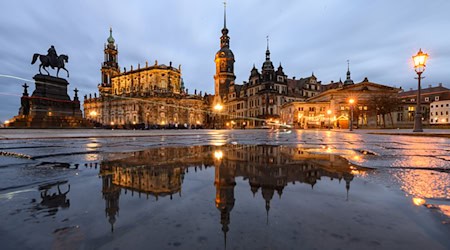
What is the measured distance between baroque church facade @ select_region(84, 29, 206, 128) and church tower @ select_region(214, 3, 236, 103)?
8.56 meters

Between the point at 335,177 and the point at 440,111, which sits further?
the point at 440,111

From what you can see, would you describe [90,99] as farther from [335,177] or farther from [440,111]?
[440,111]

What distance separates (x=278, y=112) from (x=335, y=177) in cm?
5822

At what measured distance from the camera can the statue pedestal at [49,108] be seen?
2505 centimetres

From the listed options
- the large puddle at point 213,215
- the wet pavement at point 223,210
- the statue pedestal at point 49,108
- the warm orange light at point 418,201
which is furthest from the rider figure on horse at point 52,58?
the warm orange light at point 418,201

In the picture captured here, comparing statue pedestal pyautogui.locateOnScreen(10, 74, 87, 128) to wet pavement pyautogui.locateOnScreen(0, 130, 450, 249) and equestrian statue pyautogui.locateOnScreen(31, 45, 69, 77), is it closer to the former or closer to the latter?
equestrian statue pyautogui.locateOnScreen(31, 45, 69, 77)

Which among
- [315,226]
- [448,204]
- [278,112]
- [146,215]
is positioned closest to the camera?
[315,226]

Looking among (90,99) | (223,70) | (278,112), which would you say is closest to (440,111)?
(278,112)

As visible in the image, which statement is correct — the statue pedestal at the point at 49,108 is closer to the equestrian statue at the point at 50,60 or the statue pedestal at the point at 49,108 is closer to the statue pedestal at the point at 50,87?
the statue pedestal at the point at 50,87

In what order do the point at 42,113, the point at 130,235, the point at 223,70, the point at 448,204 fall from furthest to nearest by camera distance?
the point at 223,70 → the point at 42,113 → the point at 448,204 → the point at 130,235

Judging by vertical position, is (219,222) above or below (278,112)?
below

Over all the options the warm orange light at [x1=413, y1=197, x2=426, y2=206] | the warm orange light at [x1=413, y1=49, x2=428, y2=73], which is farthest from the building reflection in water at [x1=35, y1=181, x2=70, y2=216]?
the warm orange light at [x1=413, y1=49, x2=428, y2=73]

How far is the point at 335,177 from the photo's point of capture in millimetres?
2746

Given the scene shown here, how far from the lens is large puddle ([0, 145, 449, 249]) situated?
1220 millimetres
